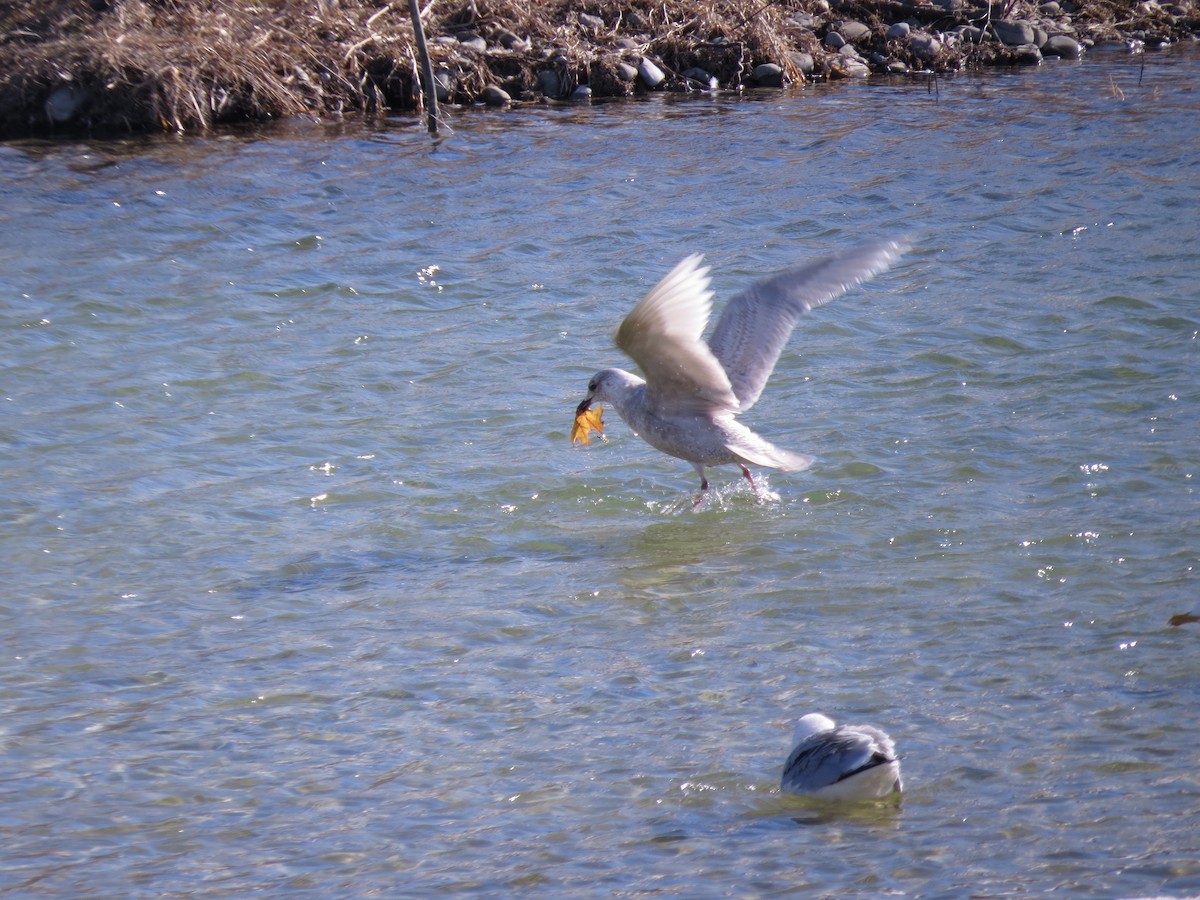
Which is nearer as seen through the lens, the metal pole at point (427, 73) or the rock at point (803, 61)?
the metal pole at point (427, 73)

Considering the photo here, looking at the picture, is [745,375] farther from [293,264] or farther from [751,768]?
[293,264]

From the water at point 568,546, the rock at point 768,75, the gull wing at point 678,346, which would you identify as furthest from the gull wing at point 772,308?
the rock at point 768,75

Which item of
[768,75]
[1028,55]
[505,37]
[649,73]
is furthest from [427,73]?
[1028,55]

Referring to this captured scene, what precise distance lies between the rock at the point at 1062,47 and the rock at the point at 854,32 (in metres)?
2.34

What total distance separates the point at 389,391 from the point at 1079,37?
1361 centimetres

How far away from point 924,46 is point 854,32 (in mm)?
915

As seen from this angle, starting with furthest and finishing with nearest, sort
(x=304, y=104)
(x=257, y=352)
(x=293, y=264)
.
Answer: (x=304, y=104) < (x=293, y=264) < (x=257, y=352)

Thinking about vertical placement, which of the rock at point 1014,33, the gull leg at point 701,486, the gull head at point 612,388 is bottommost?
the gull leg at point 701,486

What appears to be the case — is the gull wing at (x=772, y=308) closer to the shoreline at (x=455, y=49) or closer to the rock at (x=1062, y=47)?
the shoreline at (x=455, y=49)

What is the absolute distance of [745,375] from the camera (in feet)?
22.4

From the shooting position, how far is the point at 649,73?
16359 mm

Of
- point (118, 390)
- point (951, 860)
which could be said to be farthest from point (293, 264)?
point (951, 860)

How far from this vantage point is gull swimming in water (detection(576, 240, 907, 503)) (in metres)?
6.39

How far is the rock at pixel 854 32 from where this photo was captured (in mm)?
17578
